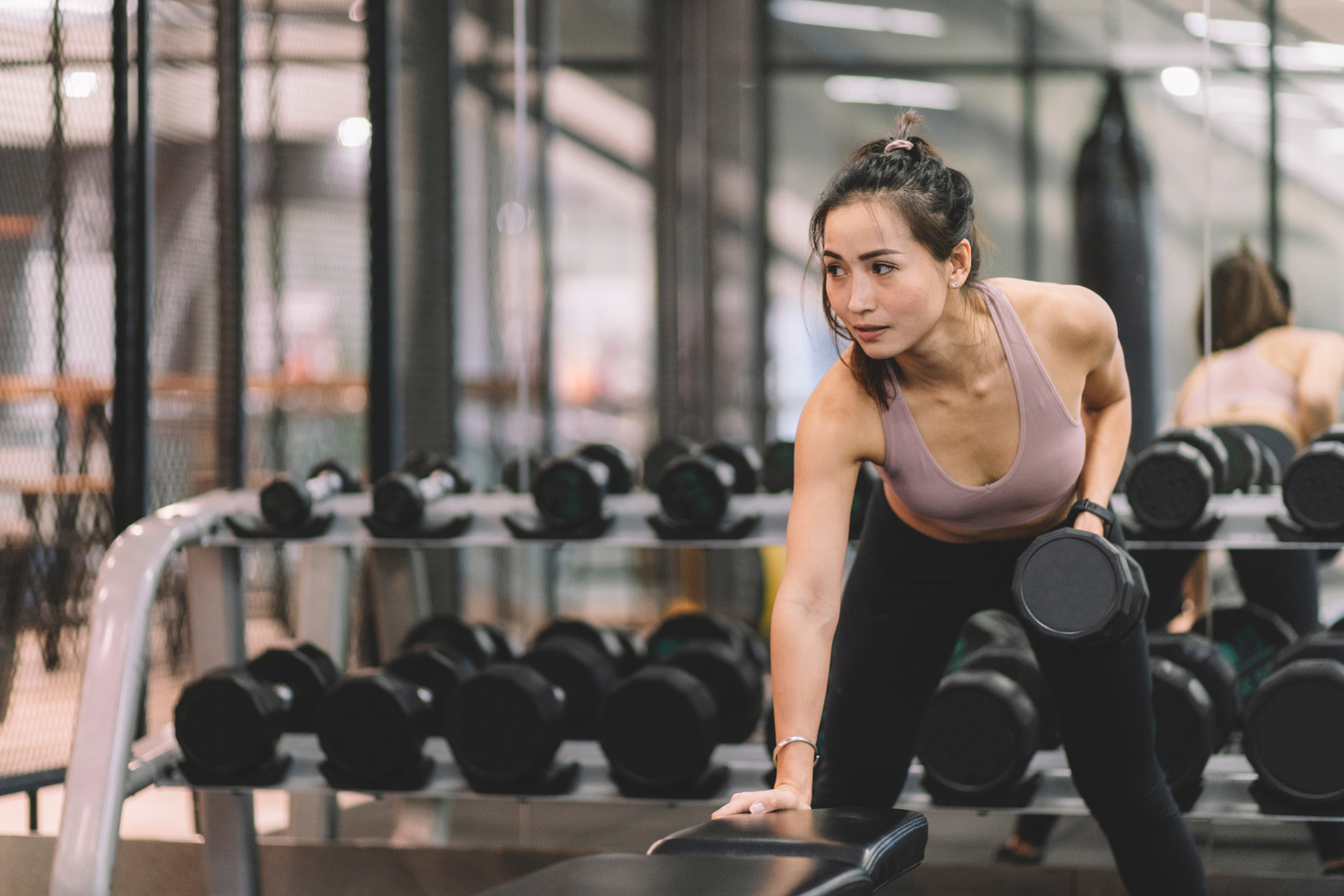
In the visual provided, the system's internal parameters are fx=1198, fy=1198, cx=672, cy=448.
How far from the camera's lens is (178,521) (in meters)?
2.06

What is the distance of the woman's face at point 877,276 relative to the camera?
48.2 inches

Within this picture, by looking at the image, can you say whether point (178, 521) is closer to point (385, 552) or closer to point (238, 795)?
point (238, 795)

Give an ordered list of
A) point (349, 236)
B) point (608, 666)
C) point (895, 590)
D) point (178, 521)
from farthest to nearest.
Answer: point (349, 236), point (608, 666), point (178, 521), point (895, 590)

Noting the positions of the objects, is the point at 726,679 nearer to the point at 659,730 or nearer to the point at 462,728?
the point at 659,730

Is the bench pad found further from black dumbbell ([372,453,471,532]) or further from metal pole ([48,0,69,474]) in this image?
metal pole ([48,0,69,474])

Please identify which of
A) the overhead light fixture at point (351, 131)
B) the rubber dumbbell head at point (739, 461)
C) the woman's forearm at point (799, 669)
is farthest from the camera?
the overhead light fixture at point (351, 131)

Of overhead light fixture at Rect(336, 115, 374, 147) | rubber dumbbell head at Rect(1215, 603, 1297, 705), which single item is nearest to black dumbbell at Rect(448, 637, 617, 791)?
rubber dumbbell head at Rect(1215, 603, 1297, 705)

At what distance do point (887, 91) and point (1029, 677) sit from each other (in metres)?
2.68

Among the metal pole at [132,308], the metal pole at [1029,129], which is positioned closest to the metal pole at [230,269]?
the metal pole at [132,308]

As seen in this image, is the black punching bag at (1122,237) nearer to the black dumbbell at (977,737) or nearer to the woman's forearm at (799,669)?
the black dumbbell at (977,737)

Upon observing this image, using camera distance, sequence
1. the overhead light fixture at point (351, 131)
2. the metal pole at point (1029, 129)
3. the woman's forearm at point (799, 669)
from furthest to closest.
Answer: the metal pole at point (1029, 129) → the overhead light fixture at point (351, 131) → the woman's forearm at point (799, 669)

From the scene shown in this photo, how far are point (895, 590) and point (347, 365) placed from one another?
2.41m

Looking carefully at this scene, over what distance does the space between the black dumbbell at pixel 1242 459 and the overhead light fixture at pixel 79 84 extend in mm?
2537

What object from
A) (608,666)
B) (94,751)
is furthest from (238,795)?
(608,666)
